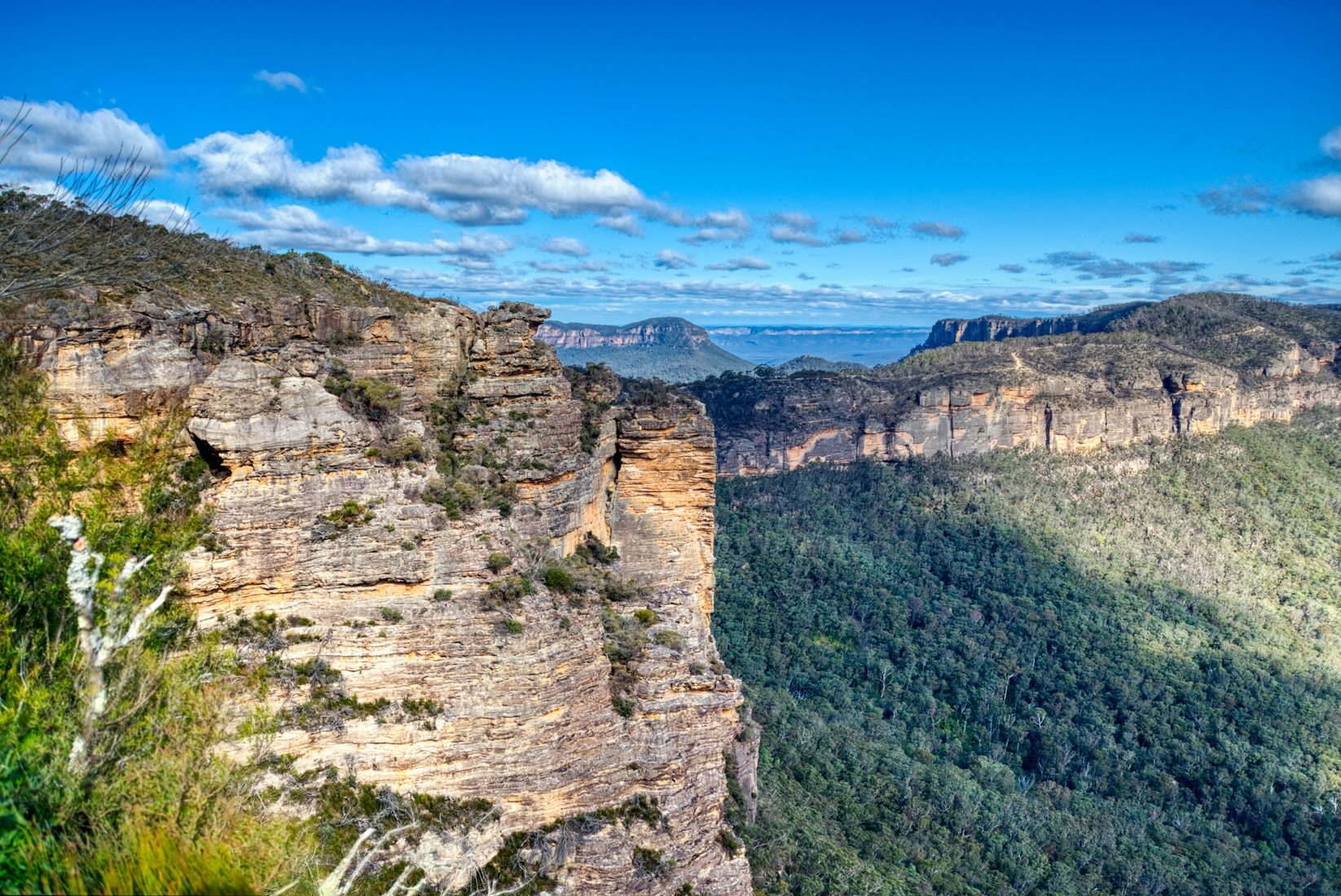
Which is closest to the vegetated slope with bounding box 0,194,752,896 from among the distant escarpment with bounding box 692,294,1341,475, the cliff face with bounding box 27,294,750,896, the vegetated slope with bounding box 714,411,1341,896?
the cliff face with bounding box 27,294,750,896

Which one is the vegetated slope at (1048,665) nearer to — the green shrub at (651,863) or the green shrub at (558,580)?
the green shrub at (651,863)

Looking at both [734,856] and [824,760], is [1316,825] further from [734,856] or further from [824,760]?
[734,856]

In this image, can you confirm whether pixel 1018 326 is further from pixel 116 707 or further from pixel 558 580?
pixel 116 707

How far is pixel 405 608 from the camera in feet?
50.7

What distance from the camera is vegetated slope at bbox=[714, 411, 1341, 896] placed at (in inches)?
1427

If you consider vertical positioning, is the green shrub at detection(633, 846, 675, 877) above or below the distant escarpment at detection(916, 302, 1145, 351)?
below

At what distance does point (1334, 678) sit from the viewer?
58.1m

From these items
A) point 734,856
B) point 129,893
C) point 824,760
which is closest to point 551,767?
point 734,856

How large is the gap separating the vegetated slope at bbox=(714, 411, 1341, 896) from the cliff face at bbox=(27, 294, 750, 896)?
35.6ft

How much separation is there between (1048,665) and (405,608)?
57882 mm

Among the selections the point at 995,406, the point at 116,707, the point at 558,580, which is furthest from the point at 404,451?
the point at 995,406

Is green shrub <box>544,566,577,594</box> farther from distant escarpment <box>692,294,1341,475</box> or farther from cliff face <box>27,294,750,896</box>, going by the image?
distant escarpment <box>692,294,1341,475</box>

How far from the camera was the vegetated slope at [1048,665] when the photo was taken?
36250mm

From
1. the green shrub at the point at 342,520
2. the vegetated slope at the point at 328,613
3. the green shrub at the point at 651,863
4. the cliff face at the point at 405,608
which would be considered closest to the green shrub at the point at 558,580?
the vegetated slope at the point at 328,613
